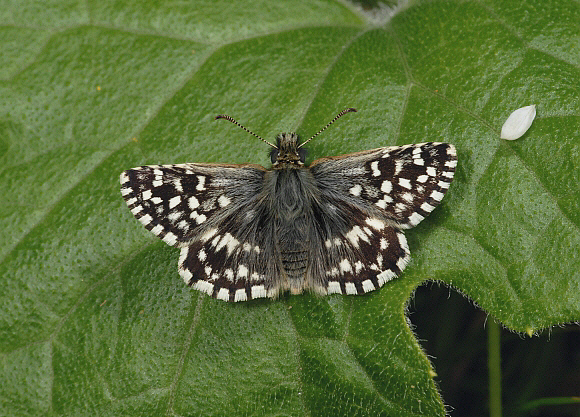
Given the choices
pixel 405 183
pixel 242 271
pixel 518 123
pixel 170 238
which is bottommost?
pixel 242 271

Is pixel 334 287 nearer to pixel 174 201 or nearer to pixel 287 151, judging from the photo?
pixel 287 151

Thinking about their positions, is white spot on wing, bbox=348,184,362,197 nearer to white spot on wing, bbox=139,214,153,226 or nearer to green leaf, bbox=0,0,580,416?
green leaf, bbox=0,0,580,416

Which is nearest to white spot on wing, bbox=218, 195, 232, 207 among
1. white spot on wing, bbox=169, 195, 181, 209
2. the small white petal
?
white spot on wing, bbox=169, 195, 181, 209

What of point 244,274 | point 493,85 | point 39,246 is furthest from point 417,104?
point 39,246

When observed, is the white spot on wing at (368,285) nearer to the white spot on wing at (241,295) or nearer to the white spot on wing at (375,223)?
the white spot on wing at (375,223)

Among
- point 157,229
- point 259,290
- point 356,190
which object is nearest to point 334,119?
point 356,190

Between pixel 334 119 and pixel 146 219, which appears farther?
pixel 334 119

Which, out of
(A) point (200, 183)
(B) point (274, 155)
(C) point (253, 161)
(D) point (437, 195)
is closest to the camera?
(D) point (437, 195)

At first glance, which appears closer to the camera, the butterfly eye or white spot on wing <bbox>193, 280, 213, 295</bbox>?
white spot on wing <bbox>193, 280, 213, 295</bbox>
